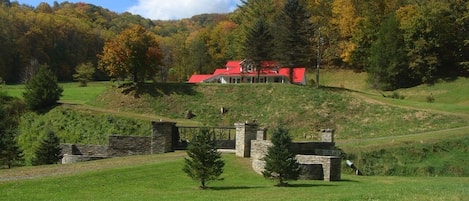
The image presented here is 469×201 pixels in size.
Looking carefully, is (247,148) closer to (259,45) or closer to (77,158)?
(77,158)

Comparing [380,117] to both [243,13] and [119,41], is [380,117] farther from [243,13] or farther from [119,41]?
[243,13]

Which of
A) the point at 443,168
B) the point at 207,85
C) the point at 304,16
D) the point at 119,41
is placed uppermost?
the point at 304,16

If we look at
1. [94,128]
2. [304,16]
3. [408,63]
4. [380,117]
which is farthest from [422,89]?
[94,128]

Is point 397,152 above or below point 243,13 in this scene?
below

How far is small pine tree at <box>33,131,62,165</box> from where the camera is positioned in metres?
26.7

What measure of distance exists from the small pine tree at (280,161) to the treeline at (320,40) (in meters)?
38.1

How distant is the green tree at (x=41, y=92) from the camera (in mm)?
46500

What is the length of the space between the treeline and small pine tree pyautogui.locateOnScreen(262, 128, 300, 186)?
38.1 m

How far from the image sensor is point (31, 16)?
323ft

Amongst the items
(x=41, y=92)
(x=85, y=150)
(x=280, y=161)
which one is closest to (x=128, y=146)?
(x=85, y=150)

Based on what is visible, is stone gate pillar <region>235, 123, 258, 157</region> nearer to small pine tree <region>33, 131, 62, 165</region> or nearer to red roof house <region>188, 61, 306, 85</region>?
small pine tree <region>33, 131, 62, 165</region>

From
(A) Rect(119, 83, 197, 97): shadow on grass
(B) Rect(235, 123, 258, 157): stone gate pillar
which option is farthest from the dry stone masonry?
(A) Rect(119, 83, 197, 97): shadow on grass

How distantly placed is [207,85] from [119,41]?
9800 millimetres

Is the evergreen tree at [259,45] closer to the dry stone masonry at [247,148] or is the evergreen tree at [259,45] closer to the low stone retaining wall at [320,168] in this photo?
the dry stone masonry at [247,148]
